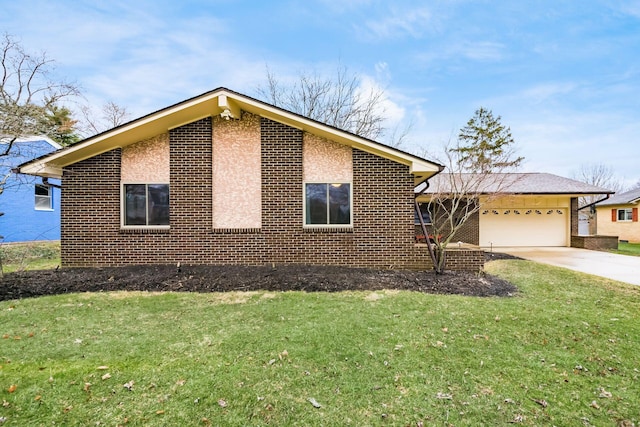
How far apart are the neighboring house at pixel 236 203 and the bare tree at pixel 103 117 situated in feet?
62.3

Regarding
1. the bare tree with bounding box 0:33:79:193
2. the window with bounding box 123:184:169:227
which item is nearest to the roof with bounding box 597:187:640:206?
the window with bounding box 123:184:169:227

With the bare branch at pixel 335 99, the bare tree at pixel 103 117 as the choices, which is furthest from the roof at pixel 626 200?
the bare tree at pixel 103 117

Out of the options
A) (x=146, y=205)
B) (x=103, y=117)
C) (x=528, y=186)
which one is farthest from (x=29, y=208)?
(x=528, y=186)

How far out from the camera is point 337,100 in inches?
829

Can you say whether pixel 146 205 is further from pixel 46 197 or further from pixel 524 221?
pixel 524 221

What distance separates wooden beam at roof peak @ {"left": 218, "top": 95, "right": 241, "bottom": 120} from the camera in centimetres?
773

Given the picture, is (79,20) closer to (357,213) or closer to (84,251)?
(84,251)

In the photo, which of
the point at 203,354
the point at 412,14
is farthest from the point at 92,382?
the point at 412,14

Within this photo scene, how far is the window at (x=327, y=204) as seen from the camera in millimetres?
8680

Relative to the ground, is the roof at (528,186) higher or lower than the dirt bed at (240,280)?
higher

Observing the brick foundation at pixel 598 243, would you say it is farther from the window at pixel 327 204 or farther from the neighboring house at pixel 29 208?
the neighboring house at pixel 29 208

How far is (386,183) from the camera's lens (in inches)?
337

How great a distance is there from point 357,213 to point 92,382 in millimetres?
6614

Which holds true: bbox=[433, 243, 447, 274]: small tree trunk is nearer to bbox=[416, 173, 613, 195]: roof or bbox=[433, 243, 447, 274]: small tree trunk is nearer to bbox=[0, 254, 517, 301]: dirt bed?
bbox=[0, 254, 517, 301]: dirt bed
